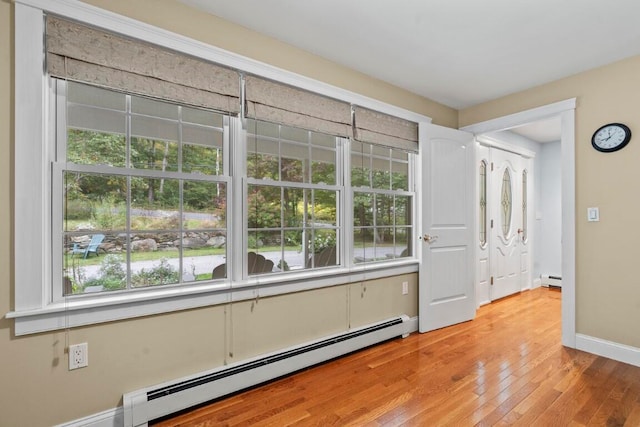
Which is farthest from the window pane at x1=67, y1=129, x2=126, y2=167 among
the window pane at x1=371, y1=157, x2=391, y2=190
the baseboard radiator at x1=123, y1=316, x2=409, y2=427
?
the window pane at x1=371, y1=157, x2=391, y2=190

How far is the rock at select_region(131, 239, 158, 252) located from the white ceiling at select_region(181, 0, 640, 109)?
148 cm

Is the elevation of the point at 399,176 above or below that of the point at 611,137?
below

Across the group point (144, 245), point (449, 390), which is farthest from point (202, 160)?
point (449, 390)

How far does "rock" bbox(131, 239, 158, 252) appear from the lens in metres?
1.94

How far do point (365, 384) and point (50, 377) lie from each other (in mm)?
1833

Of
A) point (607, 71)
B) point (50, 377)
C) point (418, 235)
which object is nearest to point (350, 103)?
point (418, 235)

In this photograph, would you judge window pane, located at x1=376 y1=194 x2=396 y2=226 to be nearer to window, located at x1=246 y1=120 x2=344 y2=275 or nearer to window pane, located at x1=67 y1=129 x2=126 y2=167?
window, located at x1=246 y1=120 x2=344 y2=275

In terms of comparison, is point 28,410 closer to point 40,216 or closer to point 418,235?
point 40,216

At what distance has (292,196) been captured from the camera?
2.57m

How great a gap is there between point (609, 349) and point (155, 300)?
3498mm

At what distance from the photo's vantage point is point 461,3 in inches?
78.3

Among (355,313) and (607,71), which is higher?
(607,71)

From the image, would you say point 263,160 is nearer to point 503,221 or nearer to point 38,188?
point 38,188

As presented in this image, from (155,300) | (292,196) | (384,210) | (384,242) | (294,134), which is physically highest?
(294,134)
